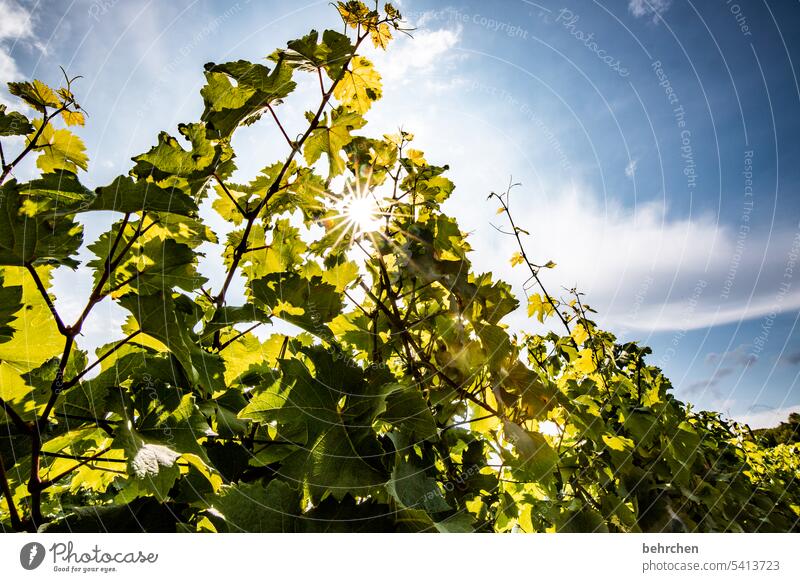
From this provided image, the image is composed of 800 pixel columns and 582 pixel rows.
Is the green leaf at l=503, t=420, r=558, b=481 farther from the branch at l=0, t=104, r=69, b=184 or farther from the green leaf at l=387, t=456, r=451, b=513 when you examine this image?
the branch at l=0, t=104, r=69, b=184

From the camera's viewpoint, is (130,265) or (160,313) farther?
(130,265)

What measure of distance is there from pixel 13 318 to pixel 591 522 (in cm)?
155

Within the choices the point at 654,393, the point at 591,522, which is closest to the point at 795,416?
the point at 654,393

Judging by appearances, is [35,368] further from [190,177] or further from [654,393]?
[654,393]

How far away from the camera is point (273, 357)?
0.93 meters

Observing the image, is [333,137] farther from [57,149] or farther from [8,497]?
[8,497]

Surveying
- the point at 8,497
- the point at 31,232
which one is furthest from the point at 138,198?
the point at 8,497

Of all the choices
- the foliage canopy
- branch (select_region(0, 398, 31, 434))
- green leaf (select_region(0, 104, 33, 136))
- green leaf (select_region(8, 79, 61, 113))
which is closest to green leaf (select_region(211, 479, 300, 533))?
the foliage canopy

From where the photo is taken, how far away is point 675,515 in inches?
62.2
